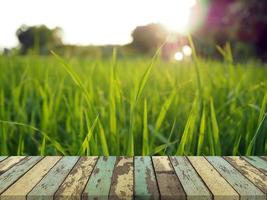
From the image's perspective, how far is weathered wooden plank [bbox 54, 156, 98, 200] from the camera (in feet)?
2.78

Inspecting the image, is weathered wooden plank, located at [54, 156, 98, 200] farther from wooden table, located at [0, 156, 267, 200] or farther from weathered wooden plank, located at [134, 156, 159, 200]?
weathered wooden plank, located at [134, 156, 159, 200]

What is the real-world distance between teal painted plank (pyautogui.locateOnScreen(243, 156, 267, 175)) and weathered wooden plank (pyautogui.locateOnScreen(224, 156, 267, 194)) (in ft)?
0.05

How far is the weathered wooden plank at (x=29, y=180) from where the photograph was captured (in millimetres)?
841

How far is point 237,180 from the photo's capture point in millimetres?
955

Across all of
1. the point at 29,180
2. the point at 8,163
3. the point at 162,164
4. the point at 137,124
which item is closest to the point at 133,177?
the point at 162,164

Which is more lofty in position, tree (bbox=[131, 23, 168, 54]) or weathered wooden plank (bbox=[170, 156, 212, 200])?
tree (bbox=[131, 23, 168, 54])

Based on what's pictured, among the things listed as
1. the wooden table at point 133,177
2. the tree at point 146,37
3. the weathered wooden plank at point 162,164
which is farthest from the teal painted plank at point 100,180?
the tree at point 146,37

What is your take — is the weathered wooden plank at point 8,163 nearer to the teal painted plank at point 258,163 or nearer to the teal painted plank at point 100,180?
the teal painted plank at point 100,180

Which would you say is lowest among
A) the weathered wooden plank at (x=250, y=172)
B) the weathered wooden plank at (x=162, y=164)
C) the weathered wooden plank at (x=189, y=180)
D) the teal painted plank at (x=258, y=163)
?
the teal painted plank at (x=258, y=163)

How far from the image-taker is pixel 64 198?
844 millimetres

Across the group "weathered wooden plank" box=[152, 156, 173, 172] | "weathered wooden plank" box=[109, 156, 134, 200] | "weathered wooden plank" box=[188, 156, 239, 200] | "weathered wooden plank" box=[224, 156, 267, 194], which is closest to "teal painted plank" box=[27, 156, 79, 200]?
"weathered wooden plank" box=[109, 156, 134, 200]

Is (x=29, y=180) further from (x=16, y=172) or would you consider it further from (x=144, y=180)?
(x=144, y=180)

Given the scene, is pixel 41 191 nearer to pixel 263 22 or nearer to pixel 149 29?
pixel 263 22

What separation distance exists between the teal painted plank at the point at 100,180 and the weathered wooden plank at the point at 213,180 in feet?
0.74
